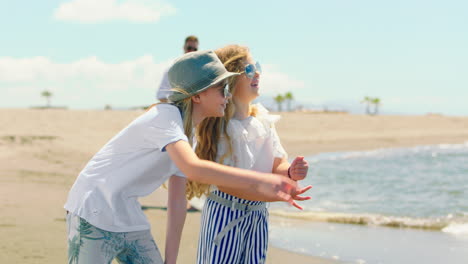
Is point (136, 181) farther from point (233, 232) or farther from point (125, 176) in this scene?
point (233, 232)

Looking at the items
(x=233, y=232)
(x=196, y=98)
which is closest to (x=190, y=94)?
(x=196, y=98)

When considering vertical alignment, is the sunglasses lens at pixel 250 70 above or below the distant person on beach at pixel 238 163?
above

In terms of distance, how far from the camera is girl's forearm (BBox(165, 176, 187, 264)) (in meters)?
2.07

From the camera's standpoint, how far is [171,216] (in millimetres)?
2100

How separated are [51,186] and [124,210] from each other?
673 cm

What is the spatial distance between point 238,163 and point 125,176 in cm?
92

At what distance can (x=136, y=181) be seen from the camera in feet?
6.51

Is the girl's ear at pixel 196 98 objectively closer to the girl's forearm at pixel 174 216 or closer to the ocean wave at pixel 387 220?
the girl's forearm at pixel 174 216

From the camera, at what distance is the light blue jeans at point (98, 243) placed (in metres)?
1.96

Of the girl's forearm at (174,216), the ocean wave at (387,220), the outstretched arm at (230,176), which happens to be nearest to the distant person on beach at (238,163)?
the girl's forearm at (174,216)

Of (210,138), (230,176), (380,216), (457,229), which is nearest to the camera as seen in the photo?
(230,176)

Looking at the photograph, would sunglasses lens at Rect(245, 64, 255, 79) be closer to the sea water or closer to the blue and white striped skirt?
the blue and white striped skirt

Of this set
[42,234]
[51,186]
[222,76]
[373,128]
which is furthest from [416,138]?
[222,76]

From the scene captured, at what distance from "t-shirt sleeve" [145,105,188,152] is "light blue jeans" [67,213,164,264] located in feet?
1.28
